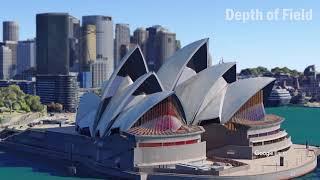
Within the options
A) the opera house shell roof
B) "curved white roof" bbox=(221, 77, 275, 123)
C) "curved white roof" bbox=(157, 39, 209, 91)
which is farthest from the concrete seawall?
"curved white roof" bbox=(157, 39, 209, 91)

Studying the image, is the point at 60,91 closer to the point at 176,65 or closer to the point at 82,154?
the point at 82,154

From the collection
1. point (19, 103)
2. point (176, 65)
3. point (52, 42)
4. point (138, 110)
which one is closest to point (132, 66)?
point (176, 65)

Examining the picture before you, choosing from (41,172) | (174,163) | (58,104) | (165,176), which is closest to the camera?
(165,176)

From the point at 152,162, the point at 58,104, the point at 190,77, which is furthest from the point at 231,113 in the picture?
the point at 58,104

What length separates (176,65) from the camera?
63.7 metres

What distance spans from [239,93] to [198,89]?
4.60 meters

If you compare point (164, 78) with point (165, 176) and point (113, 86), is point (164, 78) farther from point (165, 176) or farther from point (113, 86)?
point (165, 176)

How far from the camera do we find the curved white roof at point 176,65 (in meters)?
62.6

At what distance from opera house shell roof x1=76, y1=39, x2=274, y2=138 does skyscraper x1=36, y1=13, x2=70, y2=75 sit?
131663 mm

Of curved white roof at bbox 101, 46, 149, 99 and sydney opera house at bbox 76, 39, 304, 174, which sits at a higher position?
curved white roof at bbox 101, 46, 149, 99

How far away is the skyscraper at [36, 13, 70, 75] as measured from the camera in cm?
19500

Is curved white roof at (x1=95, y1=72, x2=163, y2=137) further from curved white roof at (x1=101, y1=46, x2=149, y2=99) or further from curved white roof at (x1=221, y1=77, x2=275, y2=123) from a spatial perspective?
curved white roof at (x1=221, y1=77, x2=275, y2=123)

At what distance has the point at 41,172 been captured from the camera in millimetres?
58656

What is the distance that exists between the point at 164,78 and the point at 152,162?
1293cm
